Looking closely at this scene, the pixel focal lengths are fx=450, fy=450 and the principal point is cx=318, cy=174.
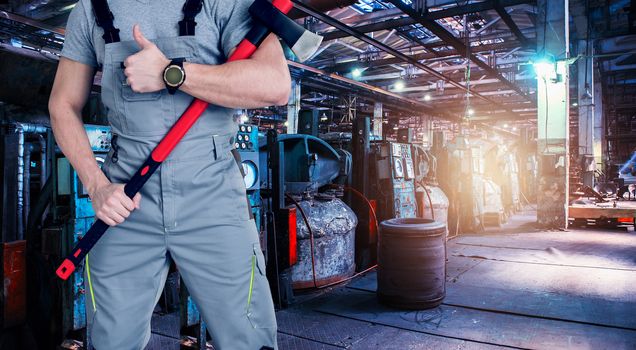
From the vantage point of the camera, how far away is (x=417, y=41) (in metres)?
11.3

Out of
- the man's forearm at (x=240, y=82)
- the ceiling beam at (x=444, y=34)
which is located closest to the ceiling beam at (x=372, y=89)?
the ceiling beam at (x=444, y=34)

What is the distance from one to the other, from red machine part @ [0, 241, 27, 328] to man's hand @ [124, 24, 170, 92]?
2.35 m

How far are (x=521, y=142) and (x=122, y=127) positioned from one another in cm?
1576

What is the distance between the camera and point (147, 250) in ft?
4.86

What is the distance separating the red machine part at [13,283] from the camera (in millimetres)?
3016

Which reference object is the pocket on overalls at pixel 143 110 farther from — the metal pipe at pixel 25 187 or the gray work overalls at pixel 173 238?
the metal pipe at pixel 25 187

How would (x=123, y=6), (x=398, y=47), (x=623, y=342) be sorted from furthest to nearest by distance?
(x=398, y=47) < (x=623, y=342) < (x=123, y=6)

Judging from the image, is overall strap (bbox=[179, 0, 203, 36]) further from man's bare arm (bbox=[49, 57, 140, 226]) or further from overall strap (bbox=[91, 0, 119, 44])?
man's bare arm (bbox=[49, 57, 140, 226])

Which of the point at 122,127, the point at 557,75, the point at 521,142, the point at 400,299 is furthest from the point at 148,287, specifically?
the point at 521,142

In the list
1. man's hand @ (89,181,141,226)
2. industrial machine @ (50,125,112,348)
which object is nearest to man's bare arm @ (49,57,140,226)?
man's hand @ (89,181,141,226)

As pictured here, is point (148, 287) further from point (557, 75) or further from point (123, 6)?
point (557, 75)

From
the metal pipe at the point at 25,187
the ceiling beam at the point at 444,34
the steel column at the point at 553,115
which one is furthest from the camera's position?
the steel column at the point at 553,115

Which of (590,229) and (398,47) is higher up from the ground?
(398,47)

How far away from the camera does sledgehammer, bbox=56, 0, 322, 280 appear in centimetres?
143
